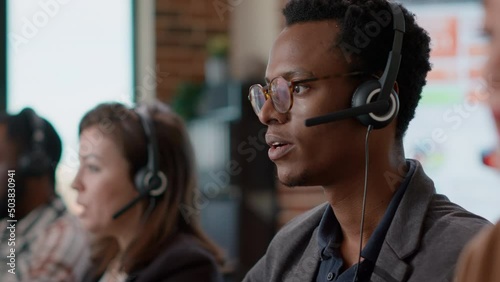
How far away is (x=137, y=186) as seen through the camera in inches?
75.0

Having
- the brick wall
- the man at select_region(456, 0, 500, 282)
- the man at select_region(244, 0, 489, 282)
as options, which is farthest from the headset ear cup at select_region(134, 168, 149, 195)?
the brick wall

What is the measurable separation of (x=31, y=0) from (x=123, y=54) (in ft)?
1.91

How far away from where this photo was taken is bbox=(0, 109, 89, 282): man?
207 centimetres

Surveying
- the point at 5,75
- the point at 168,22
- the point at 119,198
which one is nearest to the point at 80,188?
the point at 119,198

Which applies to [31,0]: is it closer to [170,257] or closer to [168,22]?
[168,22]

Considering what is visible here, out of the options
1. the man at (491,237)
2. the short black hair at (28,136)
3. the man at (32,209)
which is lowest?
the man at (32,209)

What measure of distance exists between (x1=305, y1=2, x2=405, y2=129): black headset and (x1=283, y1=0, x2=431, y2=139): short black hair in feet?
0.15

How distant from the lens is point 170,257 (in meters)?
1.74

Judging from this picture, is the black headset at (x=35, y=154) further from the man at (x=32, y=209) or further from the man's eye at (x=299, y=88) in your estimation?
the man's eye at (x=299, y=88)

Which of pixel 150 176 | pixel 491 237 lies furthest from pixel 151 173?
pixel 491 237

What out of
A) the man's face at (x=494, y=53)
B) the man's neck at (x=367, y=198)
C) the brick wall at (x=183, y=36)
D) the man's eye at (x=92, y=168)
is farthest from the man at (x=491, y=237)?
the brick wall at (x=183, y=36)

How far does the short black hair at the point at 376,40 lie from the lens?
46.0 inches

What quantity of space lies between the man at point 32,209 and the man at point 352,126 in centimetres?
102

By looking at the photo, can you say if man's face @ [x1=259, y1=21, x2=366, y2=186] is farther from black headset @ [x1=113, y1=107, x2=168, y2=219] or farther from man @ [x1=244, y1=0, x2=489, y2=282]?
black headset @ [x1=113, y1=107, x2=168, y2=219]
